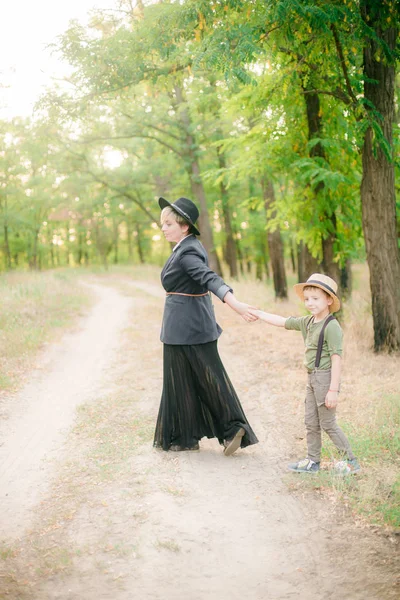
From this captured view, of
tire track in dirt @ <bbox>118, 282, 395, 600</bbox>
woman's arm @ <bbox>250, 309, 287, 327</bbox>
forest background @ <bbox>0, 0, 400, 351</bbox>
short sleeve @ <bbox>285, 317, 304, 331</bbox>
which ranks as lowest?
tire track in dirt @ <bbox>118, 282, 395, 600</bbox>

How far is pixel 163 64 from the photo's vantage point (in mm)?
9328

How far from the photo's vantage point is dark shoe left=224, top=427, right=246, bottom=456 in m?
4.89

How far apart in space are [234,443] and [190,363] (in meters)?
0.87

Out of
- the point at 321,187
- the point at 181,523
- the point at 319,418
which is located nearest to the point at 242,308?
the point at 319,418

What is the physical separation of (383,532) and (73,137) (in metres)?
17.7

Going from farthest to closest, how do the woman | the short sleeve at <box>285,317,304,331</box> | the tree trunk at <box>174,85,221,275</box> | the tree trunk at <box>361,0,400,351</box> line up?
1. the tree trunk at <box>174,85,221,275</box>
2. the tree trunk at <box>361,0,400,351</box>
3. the woman
4. the short sleeve at <box>285,317,304,331</box>

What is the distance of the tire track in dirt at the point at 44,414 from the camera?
441 centimetres

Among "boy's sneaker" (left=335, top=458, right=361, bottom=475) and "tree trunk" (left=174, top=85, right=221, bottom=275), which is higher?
"tree trunk" (left=174, top=85, right=221, bottom=275)

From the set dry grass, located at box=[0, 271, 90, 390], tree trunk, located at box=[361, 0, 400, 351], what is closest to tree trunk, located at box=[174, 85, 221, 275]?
dry grass, located at box=[0, 271, 90, 390]

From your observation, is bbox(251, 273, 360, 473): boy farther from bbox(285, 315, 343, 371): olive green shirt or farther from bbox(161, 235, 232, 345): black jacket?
bbox(161, 235, 232, 345): black jacket

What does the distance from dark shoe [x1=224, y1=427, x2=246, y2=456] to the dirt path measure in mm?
93

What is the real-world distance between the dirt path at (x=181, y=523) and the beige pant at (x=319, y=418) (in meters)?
0.42

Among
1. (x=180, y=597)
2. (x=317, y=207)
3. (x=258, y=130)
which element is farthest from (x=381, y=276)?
(x=180, y=597)

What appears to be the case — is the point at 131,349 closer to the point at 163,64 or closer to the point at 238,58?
the point at 163,64
